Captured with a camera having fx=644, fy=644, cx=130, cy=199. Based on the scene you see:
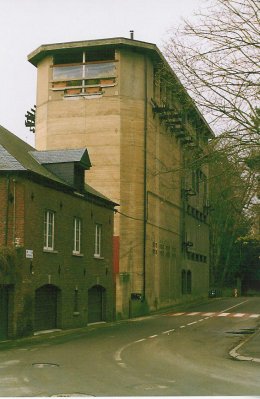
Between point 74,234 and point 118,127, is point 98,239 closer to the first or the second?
point 74,234

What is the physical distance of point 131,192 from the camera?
38.9m

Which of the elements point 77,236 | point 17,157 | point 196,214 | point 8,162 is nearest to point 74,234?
point 77,236

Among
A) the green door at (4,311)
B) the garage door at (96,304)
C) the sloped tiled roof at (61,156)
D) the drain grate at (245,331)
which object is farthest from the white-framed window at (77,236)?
the drain grate at (245,331)

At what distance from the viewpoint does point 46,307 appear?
1021 inches

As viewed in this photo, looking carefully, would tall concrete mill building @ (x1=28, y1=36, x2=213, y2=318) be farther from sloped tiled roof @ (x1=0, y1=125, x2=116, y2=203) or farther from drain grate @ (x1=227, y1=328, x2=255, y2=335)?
drain grate @ (x1=227, y1=328, x2=255, y2=335)

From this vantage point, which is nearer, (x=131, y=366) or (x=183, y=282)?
(x=131, y=366)

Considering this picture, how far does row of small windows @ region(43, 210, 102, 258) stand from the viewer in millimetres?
25844

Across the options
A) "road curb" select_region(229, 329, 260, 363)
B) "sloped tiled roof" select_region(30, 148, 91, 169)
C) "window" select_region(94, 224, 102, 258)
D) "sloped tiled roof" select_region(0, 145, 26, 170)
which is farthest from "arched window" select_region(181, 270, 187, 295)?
"road curb" select_region(229, 329, 260, 363)

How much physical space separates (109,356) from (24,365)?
278 centimetres

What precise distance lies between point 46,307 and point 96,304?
625 centimetres

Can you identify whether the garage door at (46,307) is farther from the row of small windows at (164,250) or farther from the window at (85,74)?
the window at (85,74)

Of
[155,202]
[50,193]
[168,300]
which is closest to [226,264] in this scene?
[168,300]

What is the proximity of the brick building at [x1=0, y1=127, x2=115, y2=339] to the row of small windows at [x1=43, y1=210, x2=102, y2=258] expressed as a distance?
4 cm

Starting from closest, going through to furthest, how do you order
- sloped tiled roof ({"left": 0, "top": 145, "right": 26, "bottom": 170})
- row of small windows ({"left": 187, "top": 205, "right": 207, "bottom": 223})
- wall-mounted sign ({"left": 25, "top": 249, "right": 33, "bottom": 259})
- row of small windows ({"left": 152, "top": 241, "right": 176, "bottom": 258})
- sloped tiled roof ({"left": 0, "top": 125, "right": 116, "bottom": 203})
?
sloped tiled roof ({"left": 0, "top": 145, "right": 26, "bottom": 170}) → wall-mounted sign ({"left": 25, "top": 249, "right": 33, "bottom": 259}) → sloped tiled roof ({"left": 0, "top": 125, "right": 116, "bottom": 203}) → row of small windows ({"left": 152, "top": 241, "right": 176, "bottom": 258}) → row of small windows ({"left": 187, "top": 205, "right": 207, "bottom": 223})
